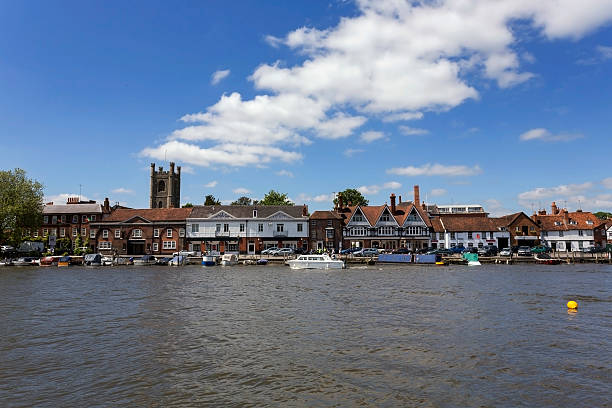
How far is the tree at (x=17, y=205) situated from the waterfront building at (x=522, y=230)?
318 ft

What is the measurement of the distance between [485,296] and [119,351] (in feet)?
88.9

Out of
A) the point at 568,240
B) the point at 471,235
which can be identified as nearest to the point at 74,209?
the point at 471,235

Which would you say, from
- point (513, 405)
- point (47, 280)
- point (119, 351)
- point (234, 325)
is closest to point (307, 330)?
point (234, 325)

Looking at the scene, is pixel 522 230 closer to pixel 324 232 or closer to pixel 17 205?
pixel 324 232

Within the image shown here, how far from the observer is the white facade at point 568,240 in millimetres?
97125

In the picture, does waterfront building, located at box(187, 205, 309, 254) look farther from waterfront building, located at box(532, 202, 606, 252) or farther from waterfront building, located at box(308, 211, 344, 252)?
waterfront building, located at box(532, 202, 606, 252)

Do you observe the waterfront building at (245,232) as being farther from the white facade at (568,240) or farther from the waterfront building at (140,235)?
the white facade at (568,240)

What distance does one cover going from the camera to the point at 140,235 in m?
91.7

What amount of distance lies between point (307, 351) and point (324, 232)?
73710mm

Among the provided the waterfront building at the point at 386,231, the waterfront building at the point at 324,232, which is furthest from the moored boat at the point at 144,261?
the waterfront building at the point at 386,231

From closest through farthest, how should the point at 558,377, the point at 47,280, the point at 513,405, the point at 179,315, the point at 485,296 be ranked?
the point at 513,405, the point at 558,377, the point at 179,315, the point at 485,296, the point at 47,280

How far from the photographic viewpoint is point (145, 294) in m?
36.1

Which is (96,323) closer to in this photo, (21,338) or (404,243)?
(21,338)

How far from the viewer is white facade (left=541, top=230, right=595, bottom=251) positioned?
97.1m
